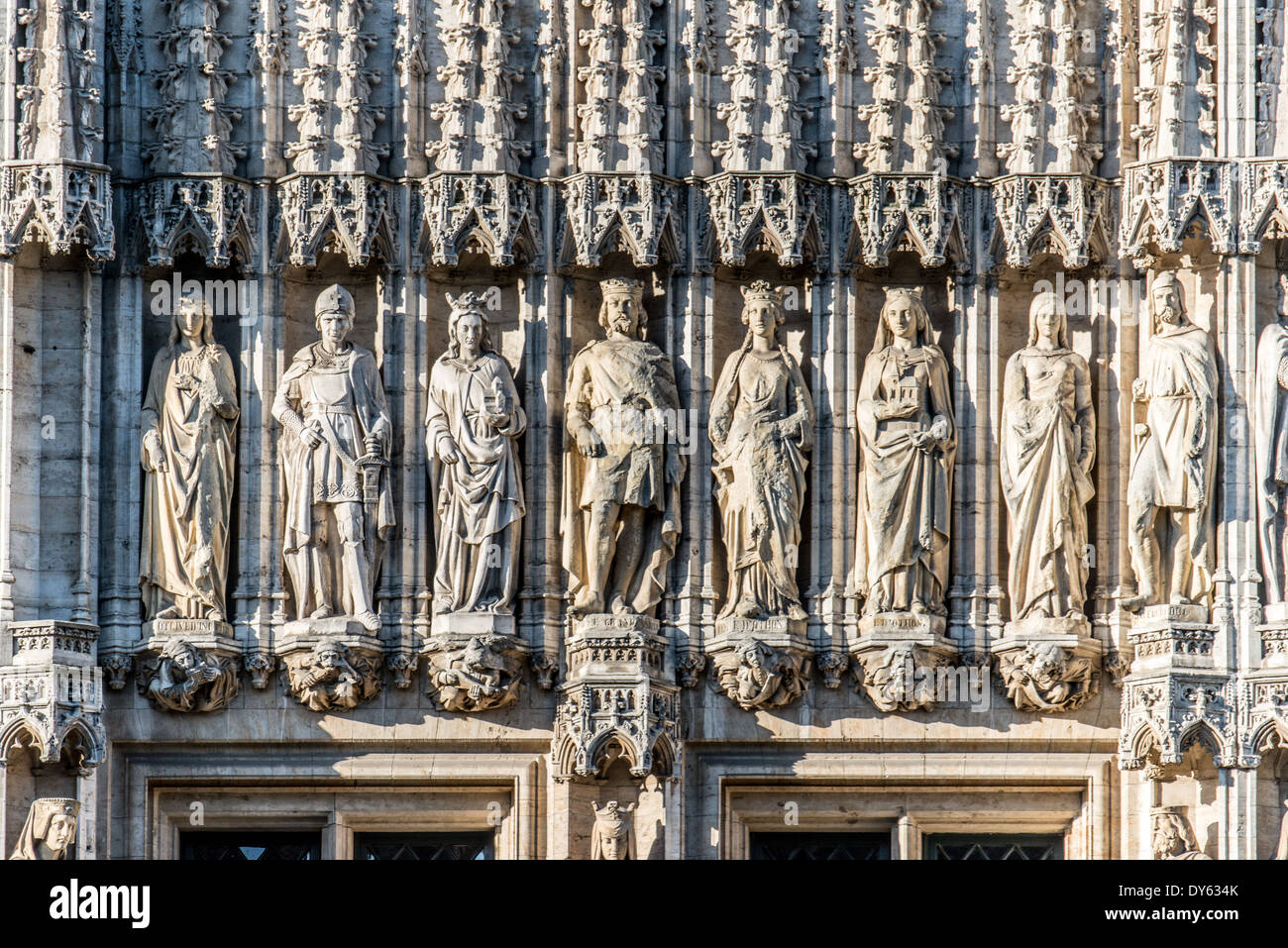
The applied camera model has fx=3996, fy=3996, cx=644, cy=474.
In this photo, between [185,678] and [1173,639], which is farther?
[185,678]

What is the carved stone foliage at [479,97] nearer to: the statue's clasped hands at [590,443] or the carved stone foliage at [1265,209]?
the statue's clasped hands at [590,443]

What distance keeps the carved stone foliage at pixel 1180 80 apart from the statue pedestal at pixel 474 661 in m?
5.28

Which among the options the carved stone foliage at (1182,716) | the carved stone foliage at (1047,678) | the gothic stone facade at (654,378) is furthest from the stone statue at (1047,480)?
the carved stone foliage at (1182,716)

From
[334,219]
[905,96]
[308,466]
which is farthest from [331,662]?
[905,96]

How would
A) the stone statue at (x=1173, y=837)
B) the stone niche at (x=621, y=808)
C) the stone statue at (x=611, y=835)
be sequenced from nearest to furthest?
the stone statue at (x=1173, y=837)
the stone statue at (x=611, y=835)
the stone niche at (x=621, y=808)

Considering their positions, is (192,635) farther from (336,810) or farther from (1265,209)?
(1265,209)

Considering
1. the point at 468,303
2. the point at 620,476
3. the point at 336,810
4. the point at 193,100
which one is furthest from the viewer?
the point at 193,100

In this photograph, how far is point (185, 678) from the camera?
25781mm

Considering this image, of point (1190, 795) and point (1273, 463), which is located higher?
point (1273, 463)

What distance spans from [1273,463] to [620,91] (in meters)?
4.94

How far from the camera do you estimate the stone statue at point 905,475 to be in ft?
85.4

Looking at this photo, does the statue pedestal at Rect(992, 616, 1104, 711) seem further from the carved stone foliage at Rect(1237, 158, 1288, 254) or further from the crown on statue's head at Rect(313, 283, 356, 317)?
the crown on statue's head at Rect(313, 283, 356, 317)

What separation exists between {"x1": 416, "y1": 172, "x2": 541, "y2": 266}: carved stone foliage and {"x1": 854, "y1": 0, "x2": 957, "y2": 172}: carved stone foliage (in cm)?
230
